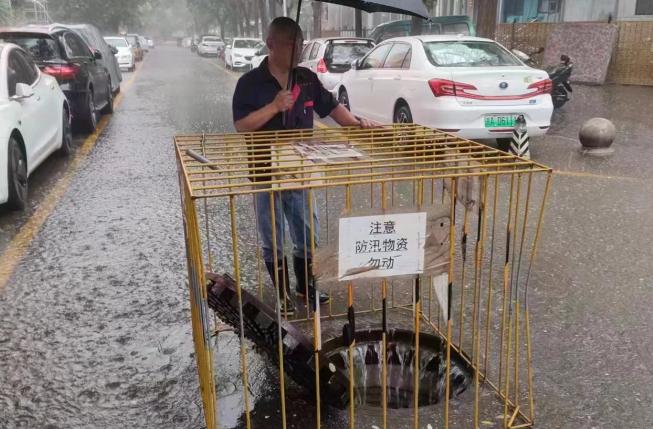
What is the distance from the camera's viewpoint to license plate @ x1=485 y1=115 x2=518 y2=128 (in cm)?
804

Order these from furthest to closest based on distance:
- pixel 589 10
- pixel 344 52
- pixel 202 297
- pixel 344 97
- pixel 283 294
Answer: pixel 589 10 < pixel 344 52 < pixel 344 97 < pixel 283 294 < pixel 202 297

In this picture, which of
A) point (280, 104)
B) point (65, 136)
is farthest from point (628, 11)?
point (280, 104)

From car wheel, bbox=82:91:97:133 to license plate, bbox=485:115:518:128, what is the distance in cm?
627

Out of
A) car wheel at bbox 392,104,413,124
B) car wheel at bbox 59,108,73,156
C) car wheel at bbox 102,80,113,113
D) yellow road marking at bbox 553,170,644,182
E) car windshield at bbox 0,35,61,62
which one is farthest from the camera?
car wheel at bbox 102,80,113,113

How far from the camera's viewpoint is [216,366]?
10.8ft

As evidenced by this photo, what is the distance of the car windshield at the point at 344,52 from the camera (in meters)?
13.6

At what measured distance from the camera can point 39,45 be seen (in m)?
10.2

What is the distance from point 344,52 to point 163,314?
10.7 meters

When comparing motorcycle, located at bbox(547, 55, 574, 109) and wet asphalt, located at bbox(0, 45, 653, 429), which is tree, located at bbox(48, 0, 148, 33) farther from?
wet asphalt, located at bbox(0, 45, 653, 429)

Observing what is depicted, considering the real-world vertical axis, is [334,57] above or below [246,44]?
above

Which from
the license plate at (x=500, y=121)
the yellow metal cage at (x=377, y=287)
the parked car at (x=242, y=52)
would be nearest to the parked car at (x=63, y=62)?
the license plate at (x=500, y=121)

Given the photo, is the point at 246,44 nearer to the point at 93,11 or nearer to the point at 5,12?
the point at 5,12

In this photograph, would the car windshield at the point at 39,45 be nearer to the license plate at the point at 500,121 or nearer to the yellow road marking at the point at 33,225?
the yellow road marking at the point at 33,225

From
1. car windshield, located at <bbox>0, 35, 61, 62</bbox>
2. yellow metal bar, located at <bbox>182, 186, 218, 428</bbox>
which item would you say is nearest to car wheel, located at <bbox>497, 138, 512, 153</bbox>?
car windshield, located at <bbox>0, 35, 61, 62</bbox>
